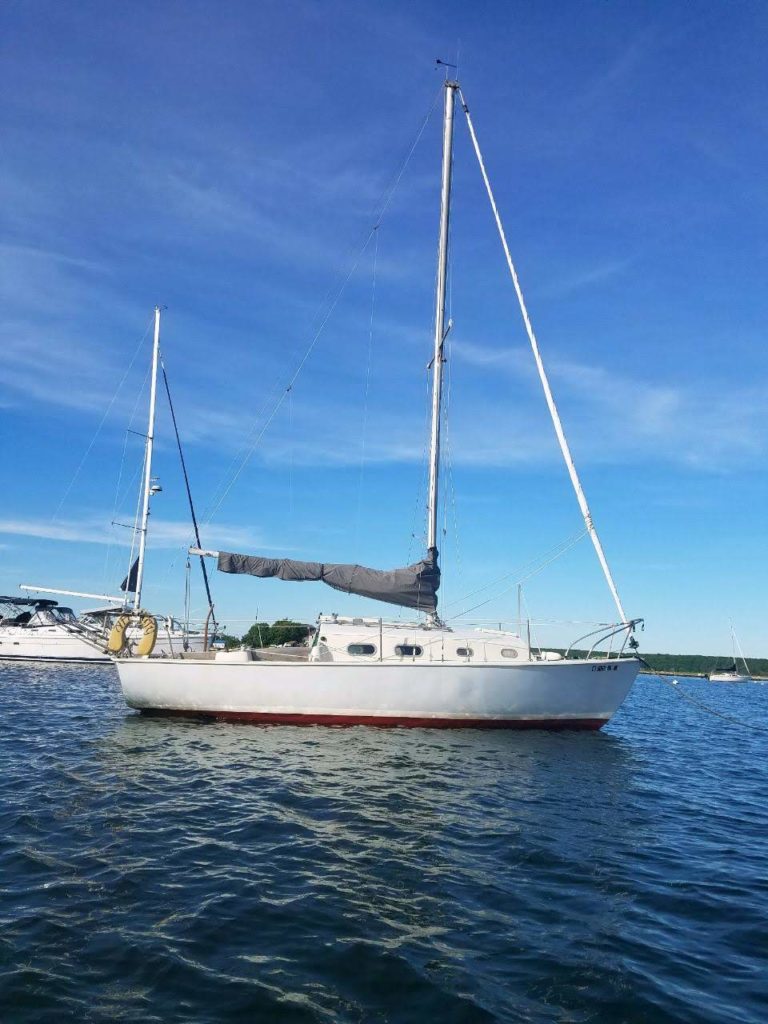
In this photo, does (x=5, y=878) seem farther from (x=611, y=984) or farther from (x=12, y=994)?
(x=611, y=984)

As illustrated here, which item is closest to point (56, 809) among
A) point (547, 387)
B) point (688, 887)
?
point (688, 887)

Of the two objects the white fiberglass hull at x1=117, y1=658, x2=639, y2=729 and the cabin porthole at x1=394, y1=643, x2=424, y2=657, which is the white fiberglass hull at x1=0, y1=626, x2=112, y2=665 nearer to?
the white fiberglass hull at x1=117, y1=658, x2=639, y2=729

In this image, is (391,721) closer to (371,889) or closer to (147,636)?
(147,636)

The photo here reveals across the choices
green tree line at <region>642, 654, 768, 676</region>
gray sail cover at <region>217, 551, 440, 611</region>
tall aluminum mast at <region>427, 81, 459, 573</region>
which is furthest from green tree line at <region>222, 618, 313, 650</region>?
green tree line at <region>642, 654, 768, 676</region>

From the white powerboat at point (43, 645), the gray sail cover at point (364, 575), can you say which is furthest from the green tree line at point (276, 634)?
the white powerboat at point (43, 645)

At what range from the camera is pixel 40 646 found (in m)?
46.6

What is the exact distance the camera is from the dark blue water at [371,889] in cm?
524

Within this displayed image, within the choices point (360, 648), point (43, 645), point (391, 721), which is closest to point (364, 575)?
point (360, 648)

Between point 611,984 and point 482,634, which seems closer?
point 611,984

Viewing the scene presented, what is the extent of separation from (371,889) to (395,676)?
11.0m

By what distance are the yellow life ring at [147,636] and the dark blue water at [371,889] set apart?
19.5ft

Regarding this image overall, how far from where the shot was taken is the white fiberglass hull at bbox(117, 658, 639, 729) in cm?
1852

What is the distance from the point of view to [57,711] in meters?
21.5

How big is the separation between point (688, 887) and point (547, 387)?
15.7 metres
